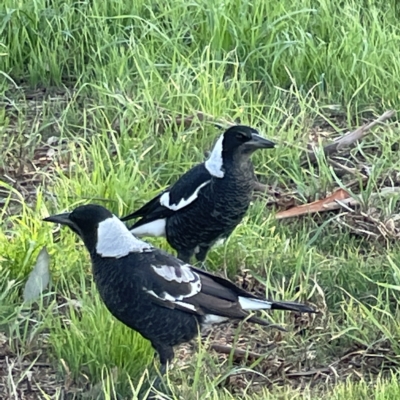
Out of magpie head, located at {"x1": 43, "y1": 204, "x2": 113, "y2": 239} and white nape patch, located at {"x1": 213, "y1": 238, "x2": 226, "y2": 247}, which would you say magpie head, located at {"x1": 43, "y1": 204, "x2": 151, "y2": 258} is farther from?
white nape patch, located at {"x1": 213, "y1": 238, "x2": 226, "y2": 247}

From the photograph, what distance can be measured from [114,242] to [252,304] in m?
0.48

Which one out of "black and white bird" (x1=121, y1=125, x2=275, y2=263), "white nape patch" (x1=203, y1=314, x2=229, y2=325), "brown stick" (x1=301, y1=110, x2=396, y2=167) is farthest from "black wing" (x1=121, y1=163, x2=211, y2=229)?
"brown stick" (x1=301, y1=110, x2=396, y2=167)

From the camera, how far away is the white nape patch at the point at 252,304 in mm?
3489

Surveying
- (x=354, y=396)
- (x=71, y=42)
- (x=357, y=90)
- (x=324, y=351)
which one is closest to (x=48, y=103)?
(x=71, y=42)

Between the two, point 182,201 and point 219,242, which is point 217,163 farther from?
point 219,242

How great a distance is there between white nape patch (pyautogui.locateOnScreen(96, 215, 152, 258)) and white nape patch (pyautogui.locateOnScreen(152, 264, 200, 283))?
0.09 metres

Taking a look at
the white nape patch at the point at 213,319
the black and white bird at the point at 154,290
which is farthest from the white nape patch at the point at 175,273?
the white nape patch at the point at 213,319

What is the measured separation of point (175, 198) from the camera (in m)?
4.00

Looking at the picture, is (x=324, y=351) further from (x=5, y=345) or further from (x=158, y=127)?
(x=158, y=127)

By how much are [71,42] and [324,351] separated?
7.98 feet

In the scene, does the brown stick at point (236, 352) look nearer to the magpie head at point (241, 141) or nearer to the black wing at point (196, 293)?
the black wing at point (196, 293)

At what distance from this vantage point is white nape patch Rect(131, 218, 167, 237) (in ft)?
13.4

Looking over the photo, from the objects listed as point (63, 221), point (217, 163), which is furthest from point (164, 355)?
point (217, 163)

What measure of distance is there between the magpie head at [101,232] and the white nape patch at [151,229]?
1.82 ft
